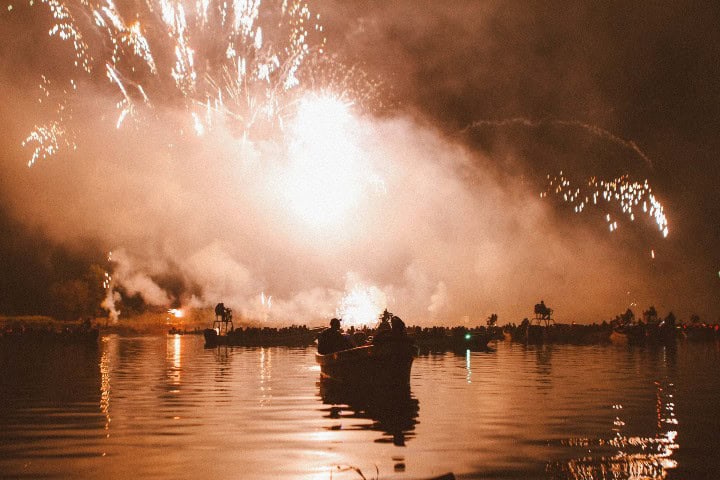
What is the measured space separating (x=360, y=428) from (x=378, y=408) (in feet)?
13.4

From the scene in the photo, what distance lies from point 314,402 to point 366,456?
9.73 m

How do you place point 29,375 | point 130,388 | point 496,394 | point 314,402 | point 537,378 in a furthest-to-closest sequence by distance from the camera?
point 29,375
point 537,378
point 130,388
point 496,394
point 314,402

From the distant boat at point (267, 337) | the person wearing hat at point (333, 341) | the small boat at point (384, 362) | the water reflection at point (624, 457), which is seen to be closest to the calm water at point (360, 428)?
the water reflection at point (624, 457)

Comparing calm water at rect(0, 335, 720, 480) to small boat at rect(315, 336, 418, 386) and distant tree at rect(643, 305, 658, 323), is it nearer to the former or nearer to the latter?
small boat at rect(315, 336, 418, 386)

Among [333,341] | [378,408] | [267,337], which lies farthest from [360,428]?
[267,337]

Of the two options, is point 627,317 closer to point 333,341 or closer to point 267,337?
point 267,337

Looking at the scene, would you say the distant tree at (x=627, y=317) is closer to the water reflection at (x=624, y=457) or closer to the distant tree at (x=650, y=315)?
the distant tree at (x=650, y=315)

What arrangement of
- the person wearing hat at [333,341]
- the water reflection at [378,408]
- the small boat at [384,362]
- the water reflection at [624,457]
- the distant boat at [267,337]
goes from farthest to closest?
the distant boat at [267,337] → the person wearing hat at [333,341] → the small boat at [384,362] → the water reflection at [378,408] → the water reflection at [624,457]

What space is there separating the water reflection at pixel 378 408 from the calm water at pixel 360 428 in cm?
7

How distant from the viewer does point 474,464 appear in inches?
502

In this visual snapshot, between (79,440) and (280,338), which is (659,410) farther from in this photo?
(280,338)

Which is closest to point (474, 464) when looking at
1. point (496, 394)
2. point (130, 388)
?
point (496, 394)

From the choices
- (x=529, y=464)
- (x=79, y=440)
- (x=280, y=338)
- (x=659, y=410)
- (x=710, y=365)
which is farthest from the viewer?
(x=280, y=338)

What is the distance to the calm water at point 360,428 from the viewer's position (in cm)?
1247
